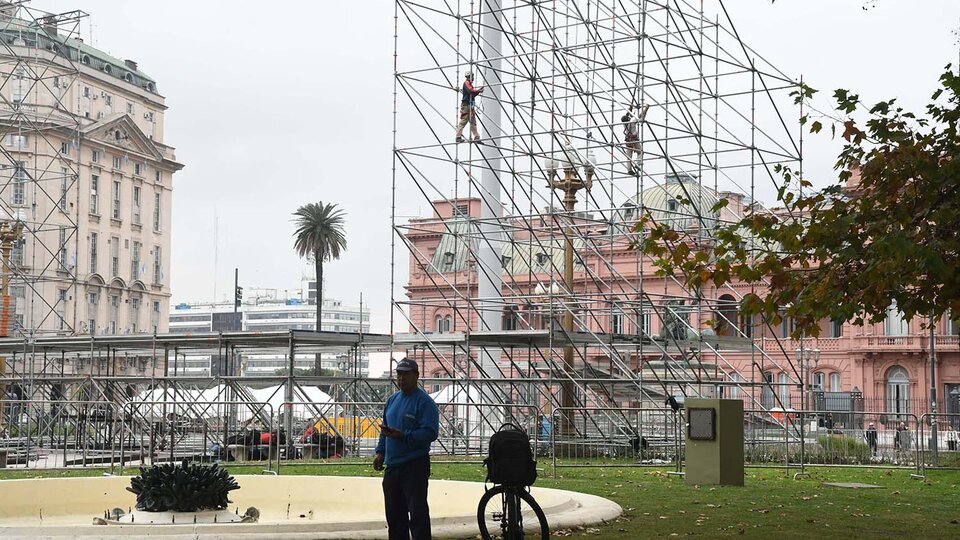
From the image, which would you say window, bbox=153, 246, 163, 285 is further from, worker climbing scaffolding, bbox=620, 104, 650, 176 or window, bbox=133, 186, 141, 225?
worker climbing scaffolding, bbox=620, 104, 650, 176

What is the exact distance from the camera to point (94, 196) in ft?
289

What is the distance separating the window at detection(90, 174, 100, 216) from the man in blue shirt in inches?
3113

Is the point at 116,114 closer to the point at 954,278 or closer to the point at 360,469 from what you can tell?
the point at 360,469

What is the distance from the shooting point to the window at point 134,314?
303 ft

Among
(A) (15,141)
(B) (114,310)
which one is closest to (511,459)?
(A) (15,141)

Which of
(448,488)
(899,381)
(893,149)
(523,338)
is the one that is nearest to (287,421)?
(523,338)

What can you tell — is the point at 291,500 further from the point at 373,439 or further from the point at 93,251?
the point at 93,251

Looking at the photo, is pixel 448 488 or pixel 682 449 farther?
pixel 682 449

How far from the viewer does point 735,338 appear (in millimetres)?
35719

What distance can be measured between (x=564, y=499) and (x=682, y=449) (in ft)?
39.4

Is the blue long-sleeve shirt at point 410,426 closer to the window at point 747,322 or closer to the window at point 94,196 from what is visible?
the window at point 747,322

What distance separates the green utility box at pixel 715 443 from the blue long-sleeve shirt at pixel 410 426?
10.5 m

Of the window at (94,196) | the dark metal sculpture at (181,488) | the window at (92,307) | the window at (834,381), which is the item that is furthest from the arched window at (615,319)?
the window at (94,196)

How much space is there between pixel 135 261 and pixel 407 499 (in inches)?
3343
